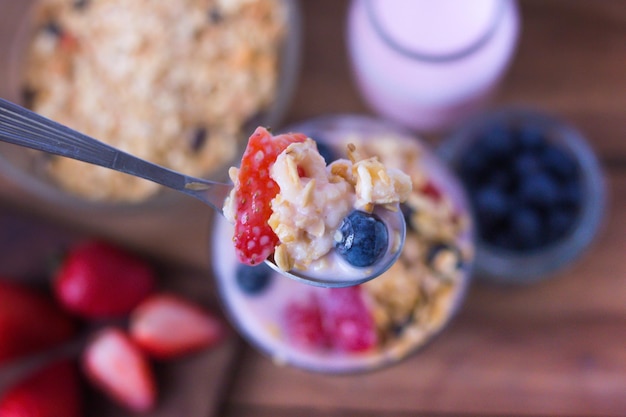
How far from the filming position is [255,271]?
3.38 ft

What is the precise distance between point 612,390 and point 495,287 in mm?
273

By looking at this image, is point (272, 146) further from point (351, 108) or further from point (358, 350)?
point (351, 108)

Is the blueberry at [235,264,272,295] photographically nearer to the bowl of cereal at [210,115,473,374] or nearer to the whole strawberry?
the bowl of cereal at [210,115,473,374]

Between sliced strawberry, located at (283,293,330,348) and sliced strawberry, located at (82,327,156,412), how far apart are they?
290 mm

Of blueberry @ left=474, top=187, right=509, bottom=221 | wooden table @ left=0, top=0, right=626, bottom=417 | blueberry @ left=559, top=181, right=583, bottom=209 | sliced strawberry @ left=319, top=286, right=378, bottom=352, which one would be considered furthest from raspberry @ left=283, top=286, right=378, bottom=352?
Result: blueberry @ left=559, top=181, right=583, bottom=209

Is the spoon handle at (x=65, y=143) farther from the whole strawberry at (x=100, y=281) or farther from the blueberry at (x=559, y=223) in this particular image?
the blueberry at (x=559, y=223)

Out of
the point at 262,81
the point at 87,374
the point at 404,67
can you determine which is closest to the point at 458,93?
the point at 404,67

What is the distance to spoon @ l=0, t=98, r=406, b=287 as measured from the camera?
2.23 ft

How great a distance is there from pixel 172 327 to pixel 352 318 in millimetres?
345

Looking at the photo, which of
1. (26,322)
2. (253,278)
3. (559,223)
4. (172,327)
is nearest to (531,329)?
(559,223)

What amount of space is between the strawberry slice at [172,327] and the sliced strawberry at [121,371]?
0.03 meters

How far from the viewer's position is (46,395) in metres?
1.13

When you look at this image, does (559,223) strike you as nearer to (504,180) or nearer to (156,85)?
(504,180)

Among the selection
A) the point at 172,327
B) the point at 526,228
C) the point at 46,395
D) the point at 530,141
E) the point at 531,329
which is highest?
the point at 530,141
